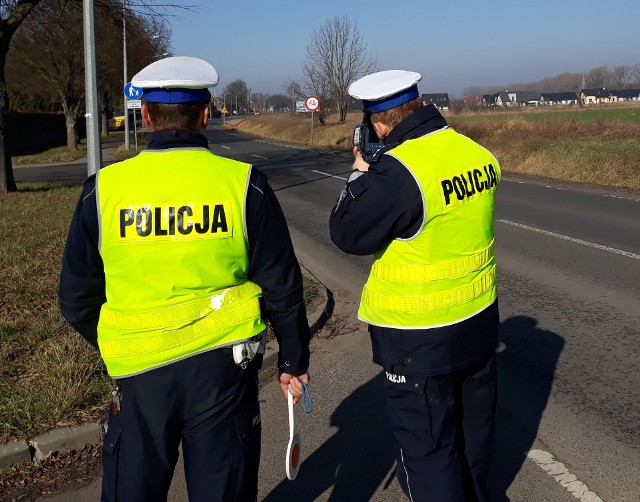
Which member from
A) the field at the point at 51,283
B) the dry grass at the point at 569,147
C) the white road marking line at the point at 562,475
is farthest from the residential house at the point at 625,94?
the white road marking line at the point at 562,475

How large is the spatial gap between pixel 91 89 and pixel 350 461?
227 inches

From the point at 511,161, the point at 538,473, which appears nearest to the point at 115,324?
the point at 538,473

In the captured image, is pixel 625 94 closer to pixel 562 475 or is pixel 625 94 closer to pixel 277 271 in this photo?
pixel 562 475

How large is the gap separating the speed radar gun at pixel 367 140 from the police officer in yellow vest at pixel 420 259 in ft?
0.28

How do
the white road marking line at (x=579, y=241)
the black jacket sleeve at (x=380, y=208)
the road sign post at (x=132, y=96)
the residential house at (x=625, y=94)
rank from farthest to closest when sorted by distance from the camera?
the residential house at (x=625, y=94) < the white road marking line at (x=579, y=241) < the black jacket sleeve at (x=380, y=208) < the road sign post at (x=132, y=96)

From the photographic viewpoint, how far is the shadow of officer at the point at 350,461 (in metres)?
3.39

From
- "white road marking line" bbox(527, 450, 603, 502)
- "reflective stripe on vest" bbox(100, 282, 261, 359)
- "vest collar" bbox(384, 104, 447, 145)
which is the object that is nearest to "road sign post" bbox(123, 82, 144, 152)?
"reflective stripe on vest" bbox(100, 282, 261, 359)

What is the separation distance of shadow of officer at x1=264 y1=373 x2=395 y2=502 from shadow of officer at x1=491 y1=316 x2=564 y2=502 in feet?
1.92

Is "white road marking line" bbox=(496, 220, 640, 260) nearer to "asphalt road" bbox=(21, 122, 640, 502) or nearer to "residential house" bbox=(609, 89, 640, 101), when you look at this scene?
"asphalt road" bbox=(21, 122, 640, 502)

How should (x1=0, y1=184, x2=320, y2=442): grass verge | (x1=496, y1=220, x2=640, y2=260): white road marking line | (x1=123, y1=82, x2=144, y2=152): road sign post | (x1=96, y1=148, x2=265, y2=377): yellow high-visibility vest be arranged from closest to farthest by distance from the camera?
(x1=96, y1=148, x2=265, y2=377): yellow high-visibility vest
(x1=123, y1=82, x2=144, y2=152): road sign post
(x1=0, y1=184, x2=320, y2=442): grass verge
(x1=496, y1=220, x2=640, y2=260): white road marking line

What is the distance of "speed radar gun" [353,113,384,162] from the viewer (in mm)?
2787

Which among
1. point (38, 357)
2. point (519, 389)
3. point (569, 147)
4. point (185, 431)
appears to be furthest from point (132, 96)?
point (569, 147)

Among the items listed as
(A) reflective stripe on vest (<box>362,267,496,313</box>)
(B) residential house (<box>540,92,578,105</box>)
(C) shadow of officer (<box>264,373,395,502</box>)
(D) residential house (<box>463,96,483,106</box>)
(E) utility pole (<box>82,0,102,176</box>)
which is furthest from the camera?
(B) residential house (<box>540,92,578,105</box>)

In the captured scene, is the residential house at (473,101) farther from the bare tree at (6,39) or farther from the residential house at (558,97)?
the bare tree at (6,39)
